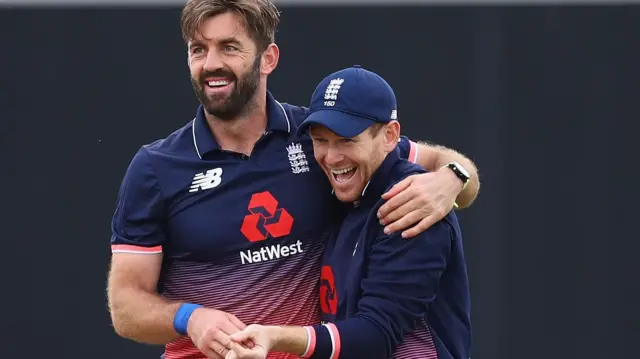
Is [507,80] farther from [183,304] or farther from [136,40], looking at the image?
[183,304]

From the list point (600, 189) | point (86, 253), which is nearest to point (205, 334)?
point (86, 253)

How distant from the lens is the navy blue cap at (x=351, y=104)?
3930mm

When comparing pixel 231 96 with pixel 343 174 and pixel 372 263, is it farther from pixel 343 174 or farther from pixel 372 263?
pixel 372 263

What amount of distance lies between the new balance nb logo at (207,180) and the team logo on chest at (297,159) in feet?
0.85

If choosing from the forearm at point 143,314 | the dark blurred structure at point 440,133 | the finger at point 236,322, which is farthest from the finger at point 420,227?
the dark blurred structure at point 440,133

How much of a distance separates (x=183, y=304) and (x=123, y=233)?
1.01 ft

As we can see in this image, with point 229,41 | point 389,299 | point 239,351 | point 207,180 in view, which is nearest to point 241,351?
point 239,351

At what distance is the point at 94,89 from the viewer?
22.4 ft

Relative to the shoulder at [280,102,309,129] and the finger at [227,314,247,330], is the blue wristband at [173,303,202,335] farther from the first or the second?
the shoulder at [280,102,309,129]

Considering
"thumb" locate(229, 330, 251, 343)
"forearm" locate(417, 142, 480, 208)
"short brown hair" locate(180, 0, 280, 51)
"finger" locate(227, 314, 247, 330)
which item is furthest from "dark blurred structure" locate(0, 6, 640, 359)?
"thumb" locate(229, 330, 251, 343)

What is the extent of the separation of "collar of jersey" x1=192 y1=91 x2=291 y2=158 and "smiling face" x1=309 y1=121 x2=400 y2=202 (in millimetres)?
254

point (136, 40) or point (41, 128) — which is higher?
point (136, 40)

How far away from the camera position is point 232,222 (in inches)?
162

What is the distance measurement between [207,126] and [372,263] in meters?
0.79
